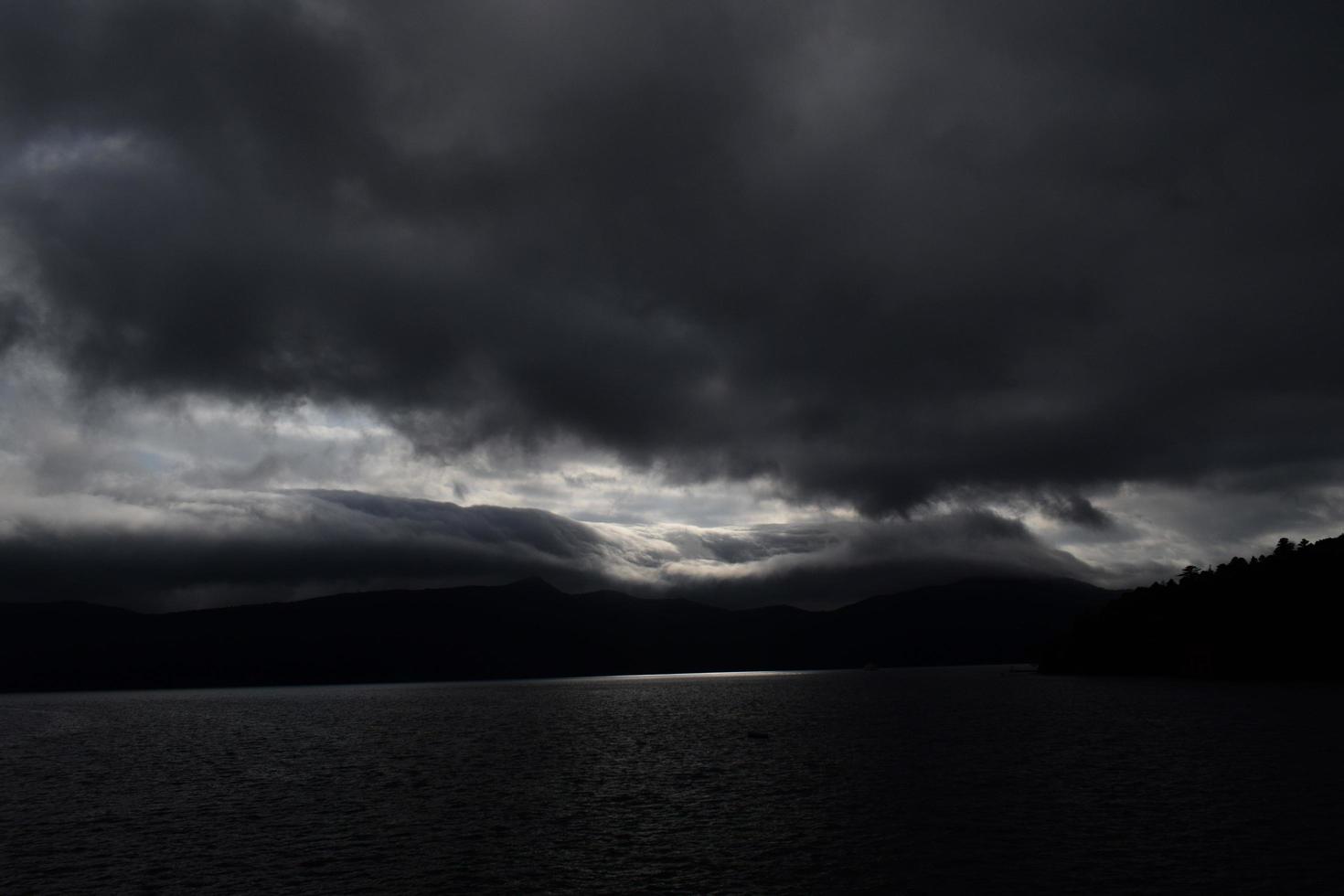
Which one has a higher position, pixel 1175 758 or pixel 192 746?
pixel 1175 758

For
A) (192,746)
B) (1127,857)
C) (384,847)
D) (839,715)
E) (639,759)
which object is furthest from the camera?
(839,715)

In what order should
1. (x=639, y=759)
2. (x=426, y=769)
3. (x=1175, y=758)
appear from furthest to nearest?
(x=639, y=759) < (x=426, y=769) < (x=1175, y=758)

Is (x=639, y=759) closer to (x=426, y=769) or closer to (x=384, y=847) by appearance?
(x=426, y=769)

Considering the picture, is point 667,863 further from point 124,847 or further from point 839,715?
point 839,715

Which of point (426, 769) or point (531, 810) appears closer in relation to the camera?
point (531, 810)

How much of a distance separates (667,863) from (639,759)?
59.7 m

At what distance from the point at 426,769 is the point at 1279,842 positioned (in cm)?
8961

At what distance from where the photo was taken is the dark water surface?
50906 mm

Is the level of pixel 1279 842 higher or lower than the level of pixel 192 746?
higher

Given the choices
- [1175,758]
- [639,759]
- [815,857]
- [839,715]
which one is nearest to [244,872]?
[815,857]

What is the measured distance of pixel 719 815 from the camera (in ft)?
231

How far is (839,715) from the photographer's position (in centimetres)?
18438

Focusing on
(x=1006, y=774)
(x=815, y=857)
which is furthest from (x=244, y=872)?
(x=1006, y=774)

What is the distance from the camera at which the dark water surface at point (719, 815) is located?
50906mm
